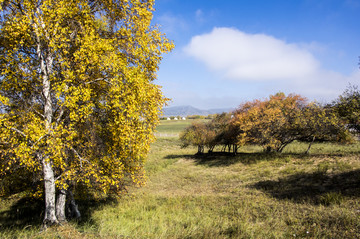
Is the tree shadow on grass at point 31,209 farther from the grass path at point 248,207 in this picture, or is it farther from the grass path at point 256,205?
the grass path at point 256,205

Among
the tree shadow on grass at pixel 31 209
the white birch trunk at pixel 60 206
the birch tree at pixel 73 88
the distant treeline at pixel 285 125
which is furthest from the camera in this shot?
the distant treeline at pixel 285 125

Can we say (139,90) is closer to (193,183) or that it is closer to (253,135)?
(193,183)

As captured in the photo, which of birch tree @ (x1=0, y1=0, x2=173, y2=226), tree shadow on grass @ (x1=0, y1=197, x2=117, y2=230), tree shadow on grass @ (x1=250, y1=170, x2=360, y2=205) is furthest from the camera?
tree shadow on grass @ (x1=0, y1=197, x2=117, y2=230)

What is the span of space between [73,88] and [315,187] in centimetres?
1251

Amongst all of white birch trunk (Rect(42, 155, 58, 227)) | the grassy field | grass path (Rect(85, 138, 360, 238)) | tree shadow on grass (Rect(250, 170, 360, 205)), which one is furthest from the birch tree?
tree shadow on grass (Rect(250, 170, 360, 205))

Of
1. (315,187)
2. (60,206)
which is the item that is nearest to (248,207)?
(315,187)

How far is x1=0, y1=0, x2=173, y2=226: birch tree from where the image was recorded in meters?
5.96

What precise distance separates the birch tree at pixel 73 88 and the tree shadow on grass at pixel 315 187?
7.85m

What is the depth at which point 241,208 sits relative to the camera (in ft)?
29.8

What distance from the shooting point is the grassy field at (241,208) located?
6020 millimetres

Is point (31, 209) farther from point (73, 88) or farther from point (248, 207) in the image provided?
point (248, 207)

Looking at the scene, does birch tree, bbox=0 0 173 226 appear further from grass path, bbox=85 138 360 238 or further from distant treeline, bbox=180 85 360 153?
distant treeline, bbox=180 85 360 153

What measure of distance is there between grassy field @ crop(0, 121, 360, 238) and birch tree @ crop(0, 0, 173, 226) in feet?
6.15

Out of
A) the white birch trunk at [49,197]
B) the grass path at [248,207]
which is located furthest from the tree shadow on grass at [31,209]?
the white birch trunk at [49,197]
